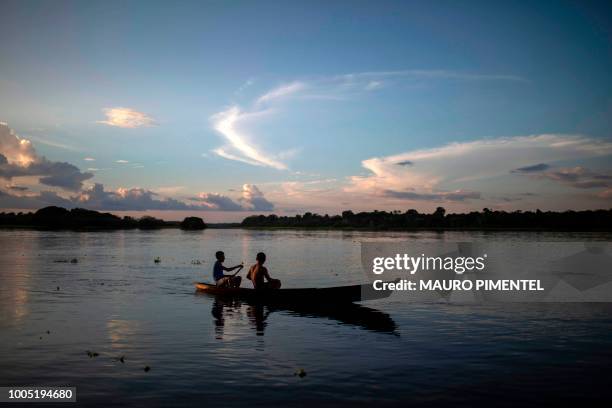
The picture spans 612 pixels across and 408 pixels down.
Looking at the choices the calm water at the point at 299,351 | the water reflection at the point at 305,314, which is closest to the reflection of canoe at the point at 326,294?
the water reflection at the point at 305,314

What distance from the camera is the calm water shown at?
13.5 meters

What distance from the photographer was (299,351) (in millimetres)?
17719

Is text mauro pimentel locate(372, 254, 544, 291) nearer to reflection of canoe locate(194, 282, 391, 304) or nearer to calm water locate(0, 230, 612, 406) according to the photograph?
reflection of canoe locate(194, 282, 391, 304)

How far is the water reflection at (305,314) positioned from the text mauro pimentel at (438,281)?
6.00 ft

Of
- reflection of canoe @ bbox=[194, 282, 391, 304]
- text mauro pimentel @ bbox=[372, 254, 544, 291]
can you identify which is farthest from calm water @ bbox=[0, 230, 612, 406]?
text mauro pimentel @ bbox=[372, 254, 544, 291]

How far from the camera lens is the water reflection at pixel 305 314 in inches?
869

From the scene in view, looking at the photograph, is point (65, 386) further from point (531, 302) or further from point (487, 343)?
point (531, 302)

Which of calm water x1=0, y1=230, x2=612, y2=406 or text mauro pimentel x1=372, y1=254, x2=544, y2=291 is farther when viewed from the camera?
text mauro pimentel x1=372, y1=254, x2=544, y2=291

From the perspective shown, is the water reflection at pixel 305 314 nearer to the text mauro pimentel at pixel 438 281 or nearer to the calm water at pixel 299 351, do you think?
the calm water at pixel 299 351

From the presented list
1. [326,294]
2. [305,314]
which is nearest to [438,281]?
[326,294]

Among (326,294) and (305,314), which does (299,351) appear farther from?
(326,294)

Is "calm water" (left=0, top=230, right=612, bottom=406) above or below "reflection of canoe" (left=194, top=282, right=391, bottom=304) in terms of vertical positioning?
below

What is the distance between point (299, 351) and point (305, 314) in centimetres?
721

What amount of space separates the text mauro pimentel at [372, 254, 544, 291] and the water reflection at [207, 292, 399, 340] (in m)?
1.83
